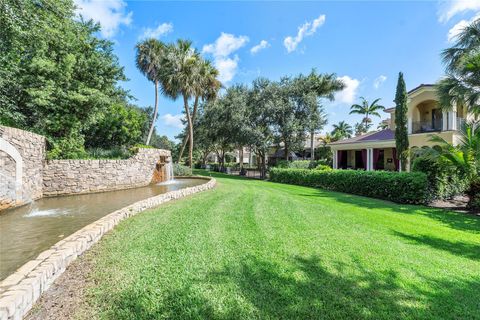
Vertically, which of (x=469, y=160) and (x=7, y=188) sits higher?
(x=469, y=160)

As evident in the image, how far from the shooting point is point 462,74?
36.6 feet

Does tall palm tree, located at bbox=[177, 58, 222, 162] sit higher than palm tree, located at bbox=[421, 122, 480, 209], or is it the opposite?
tall palm tree, located at bbox=[177, 58, 222, 162]

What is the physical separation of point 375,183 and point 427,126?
11541 mm

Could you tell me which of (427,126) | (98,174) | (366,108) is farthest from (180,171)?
(366,108)

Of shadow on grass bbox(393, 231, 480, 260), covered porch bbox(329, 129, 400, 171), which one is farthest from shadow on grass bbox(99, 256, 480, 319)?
covered porch bbox(329, 129, 400, 171)

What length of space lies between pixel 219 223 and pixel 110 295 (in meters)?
2.77

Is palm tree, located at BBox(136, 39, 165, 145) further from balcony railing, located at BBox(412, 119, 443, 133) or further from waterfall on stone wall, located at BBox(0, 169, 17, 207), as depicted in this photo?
balcony railing, located at BBox(412, 119, 443, 133)

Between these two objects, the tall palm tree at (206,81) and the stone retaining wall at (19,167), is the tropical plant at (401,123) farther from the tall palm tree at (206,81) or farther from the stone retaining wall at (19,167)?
the stone retaining wall at (19,167)

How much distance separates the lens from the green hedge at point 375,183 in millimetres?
9906

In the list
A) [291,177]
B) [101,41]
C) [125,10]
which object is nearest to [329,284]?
[125,10]

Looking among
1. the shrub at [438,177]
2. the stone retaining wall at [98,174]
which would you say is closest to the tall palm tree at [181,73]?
the stone retaining wall at [98,174]

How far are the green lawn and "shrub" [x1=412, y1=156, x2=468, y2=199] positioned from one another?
567 cm

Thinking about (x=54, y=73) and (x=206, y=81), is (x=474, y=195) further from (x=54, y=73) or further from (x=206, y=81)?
(x=54, y=73)

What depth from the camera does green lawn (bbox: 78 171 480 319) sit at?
8.07ft
